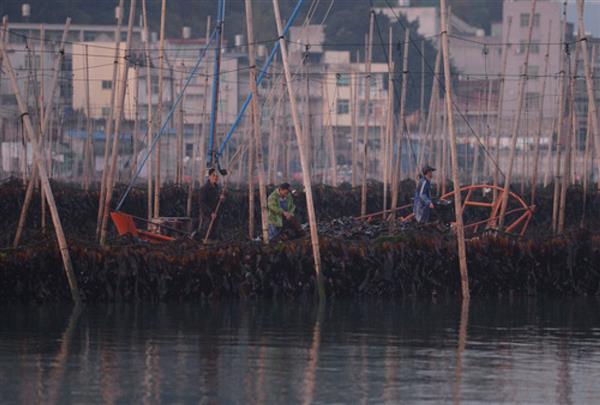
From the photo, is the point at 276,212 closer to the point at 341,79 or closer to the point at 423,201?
the point at 423,201

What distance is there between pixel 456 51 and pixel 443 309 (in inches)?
3593

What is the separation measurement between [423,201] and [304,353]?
12.0m

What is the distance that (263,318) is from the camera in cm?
1734

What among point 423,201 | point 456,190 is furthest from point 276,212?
point 456,190

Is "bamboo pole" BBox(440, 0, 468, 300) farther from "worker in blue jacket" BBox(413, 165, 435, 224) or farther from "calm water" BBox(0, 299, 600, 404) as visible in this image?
"worker in blue jacket" BBox(413, 165, 435, 224)

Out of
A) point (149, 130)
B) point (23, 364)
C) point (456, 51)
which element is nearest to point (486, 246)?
point (23, 364)

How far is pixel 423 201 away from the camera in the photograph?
25.7 m

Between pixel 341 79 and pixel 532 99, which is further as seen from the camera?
→ pixel 532 99

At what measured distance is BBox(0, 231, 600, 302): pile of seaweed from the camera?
18844mm

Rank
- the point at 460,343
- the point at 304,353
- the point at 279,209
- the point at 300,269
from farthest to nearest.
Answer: the point at 279,209, the point at 300,269, the point at 460,343, the point at 304,353

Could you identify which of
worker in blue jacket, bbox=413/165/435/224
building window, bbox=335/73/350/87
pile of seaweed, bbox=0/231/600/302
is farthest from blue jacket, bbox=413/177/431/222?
building window, bbox=335/73/350/87

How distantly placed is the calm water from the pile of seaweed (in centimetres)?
60

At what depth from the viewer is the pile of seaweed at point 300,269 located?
18844 millimetres

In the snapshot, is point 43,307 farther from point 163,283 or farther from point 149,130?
point 149,130
